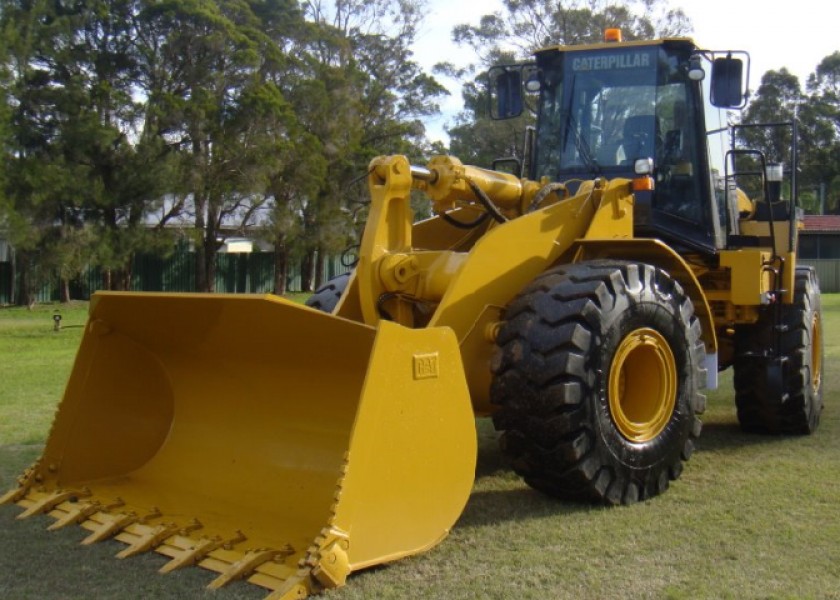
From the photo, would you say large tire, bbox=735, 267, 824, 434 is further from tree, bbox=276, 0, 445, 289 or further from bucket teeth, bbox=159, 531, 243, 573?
tree, bbox=276, 0, 445, 289

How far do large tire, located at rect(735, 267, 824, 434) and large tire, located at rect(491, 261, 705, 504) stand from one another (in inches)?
76.9

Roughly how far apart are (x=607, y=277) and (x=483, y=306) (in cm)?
64

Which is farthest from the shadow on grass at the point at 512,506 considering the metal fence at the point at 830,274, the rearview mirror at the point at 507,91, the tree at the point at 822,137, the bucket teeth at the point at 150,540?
the tree at the point at 822,137

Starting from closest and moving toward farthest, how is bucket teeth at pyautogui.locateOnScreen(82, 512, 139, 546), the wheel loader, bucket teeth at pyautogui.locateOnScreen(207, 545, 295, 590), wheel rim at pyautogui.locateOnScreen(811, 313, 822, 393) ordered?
bucket teeth at pyautogui.locateOnScreen(207, 545, 295, 590) → the wheel loader → bucket teeth at pyautogui.locateOnScreen(82, 512, 139, 546) → wheel rim at pyautogui.locateOnScreen(811, 313, 822, 393)

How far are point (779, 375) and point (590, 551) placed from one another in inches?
133

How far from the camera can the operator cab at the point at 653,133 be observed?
6.62 m

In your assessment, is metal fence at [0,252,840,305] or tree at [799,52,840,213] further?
tree at [799,52,840,213]

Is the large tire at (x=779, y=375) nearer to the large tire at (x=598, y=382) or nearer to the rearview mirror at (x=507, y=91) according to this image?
the large tire at (x=598, y=382)

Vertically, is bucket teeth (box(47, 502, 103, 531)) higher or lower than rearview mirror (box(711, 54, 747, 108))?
lower

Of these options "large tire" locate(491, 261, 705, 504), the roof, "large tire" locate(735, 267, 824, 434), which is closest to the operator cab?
"large tire" locate(735, 267, 824, 434)

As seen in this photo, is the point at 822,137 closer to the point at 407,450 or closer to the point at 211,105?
the point at 211,105

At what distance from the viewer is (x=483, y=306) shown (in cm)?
507

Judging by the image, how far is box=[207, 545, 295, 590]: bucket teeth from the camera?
388cm

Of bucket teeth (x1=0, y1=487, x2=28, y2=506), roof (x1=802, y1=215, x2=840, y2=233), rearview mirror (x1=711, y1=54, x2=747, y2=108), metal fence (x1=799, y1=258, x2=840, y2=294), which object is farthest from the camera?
roof (x1=802, y1=215, x2=840, y2=233)
